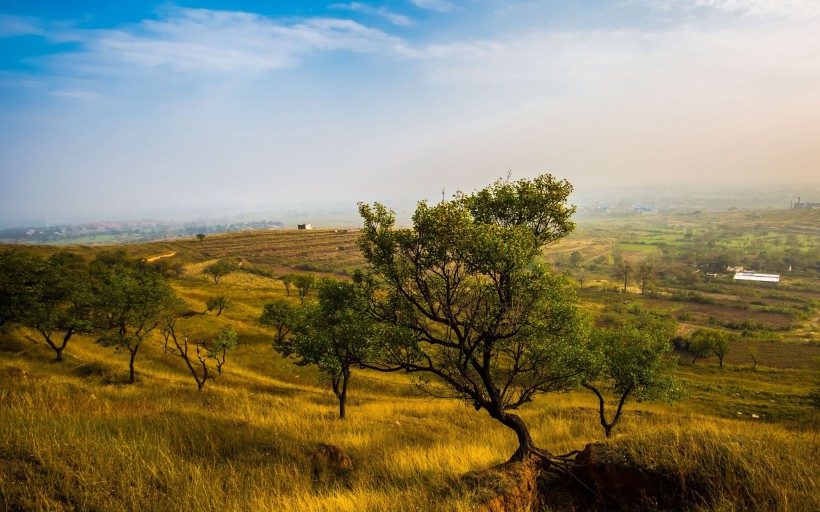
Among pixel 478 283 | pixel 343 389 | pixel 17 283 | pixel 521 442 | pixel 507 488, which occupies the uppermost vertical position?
pixel 478 283

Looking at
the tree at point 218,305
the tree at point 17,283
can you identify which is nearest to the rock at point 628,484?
the tree at point 17,283

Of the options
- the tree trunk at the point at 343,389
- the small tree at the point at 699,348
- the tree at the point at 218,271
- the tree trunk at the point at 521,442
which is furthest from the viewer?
the tree at the point at 218,271

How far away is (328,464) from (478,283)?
27.1ft

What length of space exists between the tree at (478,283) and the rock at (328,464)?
10.8ft

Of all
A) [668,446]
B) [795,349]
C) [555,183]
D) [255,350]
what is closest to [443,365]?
[668,446]

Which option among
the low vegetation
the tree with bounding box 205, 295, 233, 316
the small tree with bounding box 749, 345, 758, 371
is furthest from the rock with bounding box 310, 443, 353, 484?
the small tree with bounding box 749, 345, 758, 371

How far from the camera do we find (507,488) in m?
8.85

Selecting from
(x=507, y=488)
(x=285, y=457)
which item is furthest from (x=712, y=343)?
(x=285, y=457)

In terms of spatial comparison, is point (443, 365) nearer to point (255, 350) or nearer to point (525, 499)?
point (525, 499)

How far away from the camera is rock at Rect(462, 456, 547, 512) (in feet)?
27.5

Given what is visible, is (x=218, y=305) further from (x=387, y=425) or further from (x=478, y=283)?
(x=478, y=283)

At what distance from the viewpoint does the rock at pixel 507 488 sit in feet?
27.5

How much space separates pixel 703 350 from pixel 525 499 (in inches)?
4083

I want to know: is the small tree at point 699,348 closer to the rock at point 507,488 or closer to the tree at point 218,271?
Result: the rock at point 507,488
